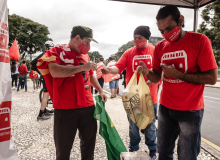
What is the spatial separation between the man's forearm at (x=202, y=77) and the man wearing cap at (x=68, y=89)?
941mm

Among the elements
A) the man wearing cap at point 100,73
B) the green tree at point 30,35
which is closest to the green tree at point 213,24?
the man wearing cap at point 100,73

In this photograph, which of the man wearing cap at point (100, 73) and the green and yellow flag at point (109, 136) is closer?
the green and yellow flag at point (109, 136)

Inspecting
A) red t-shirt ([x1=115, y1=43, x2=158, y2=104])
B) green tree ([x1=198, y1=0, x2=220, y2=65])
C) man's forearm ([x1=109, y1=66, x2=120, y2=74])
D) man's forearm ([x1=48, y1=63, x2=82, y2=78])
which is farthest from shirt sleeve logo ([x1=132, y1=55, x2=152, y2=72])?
green tree ([x1=198, y1=0, x2=220, y2=65])

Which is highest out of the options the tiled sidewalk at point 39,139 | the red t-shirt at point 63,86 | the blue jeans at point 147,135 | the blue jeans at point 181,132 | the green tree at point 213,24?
the green tree at point 213,24

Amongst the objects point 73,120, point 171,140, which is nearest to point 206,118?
point 171,140

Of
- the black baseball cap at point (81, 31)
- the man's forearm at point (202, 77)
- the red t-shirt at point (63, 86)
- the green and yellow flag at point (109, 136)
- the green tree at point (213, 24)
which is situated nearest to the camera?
the man's forearm at point (202, 77)

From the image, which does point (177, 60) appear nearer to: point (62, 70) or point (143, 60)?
point (143, 60)

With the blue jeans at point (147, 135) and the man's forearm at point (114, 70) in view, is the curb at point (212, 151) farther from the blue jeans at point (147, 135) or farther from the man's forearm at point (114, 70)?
the man's forearm at point (114, 70)

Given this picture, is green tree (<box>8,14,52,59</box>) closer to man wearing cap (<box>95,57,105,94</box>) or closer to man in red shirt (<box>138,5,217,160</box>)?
man wearing cap (<box>95,57,105,94</box>)

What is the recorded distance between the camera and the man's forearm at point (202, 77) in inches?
54.5

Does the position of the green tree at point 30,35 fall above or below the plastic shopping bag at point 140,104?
above

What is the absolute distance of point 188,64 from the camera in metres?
1.49

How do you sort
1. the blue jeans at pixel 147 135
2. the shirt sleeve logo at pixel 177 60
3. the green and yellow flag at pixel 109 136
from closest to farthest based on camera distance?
the shirt sleeve logo at pixel 177 60 → the green and yellow flag at pixel 109 136 → the blue jeans at pixel 147 135

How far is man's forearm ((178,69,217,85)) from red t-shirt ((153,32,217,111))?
0.05m
